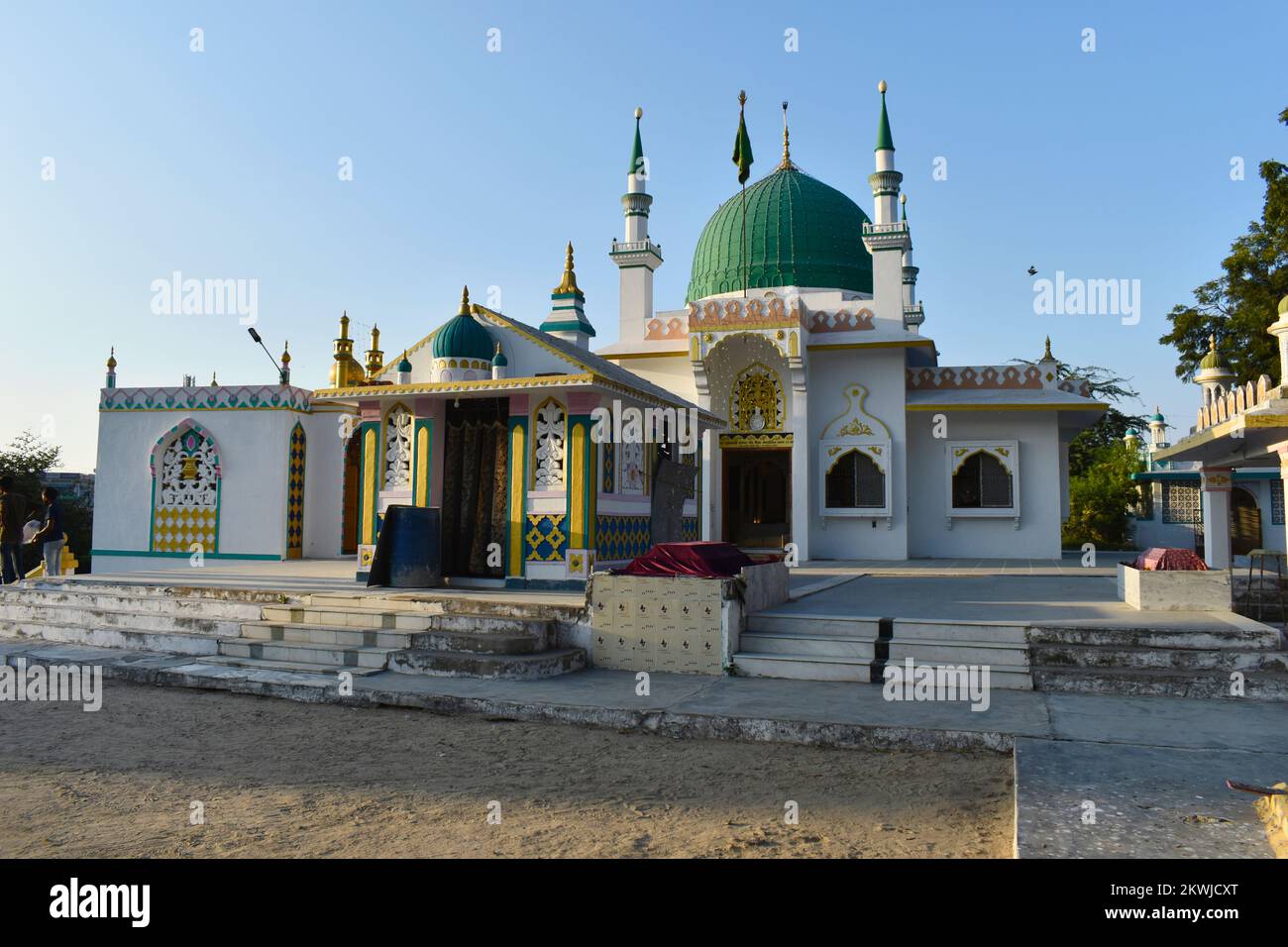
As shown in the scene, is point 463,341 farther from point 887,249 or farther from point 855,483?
point 887,249

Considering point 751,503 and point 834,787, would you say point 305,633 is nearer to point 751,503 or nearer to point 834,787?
point 834,787

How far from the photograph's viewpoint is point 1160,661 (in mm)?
6605

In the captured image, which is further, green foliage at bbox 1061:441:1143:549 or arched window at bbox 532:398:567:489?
green foliage at bbox 1061:441:1143:549

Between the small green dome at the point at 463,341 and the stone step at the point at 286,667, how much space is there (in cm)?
426

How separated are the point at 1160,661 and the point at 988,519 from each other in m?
12.0

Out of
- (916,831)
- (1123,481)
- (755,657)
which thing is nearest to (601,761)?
(916,831)

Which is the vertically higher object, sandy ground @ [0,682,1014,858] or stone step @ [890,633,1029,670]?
stone step @ [890,633,1029,670]

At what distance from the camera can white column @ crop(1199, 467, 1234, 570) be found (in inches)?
572

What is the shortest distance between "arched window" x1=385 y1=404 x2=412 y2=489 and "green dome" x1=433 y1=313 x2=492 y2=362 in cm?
106

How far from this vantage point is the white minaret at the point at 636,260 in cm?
1945
